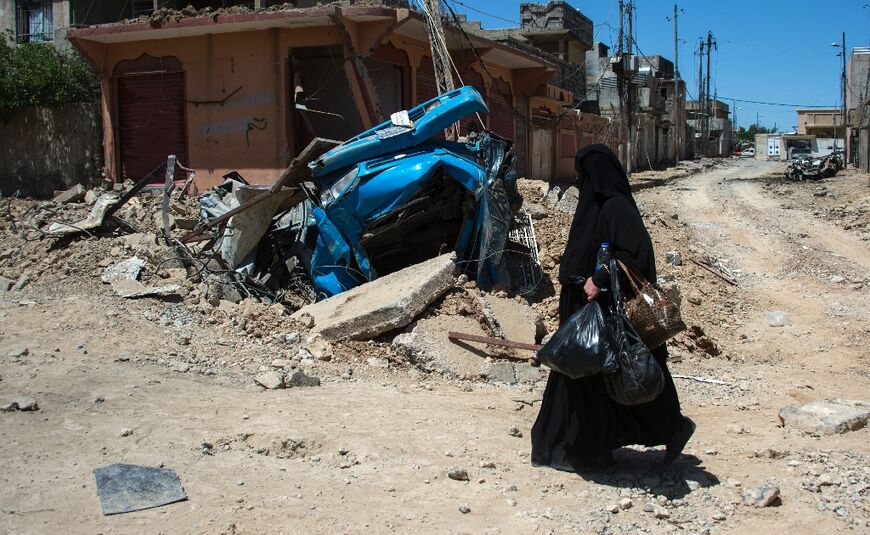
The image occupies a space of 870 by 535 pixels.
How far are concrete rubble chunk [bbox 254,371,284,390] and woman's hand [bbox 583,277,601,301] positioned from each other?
242cm

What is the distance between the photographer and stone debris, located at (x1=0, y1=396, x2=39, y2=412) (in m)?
4.46

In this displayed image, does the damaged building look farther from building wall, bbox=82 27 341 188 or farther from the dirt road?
the dirt road

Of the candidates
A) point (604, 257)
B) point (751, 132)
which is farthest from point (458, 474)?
point (751, 132)

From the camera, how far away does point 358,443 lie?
167 inches

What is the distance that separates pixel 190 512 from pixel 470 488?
4.04 ft

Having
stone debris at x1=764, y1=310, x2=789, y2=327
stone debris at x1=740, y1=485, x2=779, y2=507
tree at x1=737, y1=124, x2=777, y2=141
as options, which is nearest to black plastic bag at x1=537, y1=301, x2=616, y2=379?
stone debris at x1=740, y1=485, x2=779, y2=507

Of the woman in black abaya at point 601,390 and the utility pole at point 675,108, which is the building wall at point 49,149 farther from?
the utility pole at point 675,108

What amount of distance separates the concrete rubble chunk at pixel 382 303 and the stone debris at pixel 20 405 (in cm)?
236

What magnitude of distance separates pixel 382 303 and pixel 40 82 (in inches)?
463

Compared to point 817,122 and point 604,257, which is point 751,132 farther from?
point 604,257

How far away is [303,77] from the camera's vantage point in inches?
523

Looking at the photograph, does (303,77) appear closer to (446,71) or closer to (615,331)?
(446,71)

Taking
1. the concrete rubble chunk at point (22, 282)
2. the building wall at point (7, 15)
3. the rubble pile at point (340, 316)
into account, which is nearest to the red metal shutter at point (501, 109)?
the rubble pile at point (340, 316)

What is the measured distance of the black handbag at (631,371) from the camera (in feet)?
11.9
